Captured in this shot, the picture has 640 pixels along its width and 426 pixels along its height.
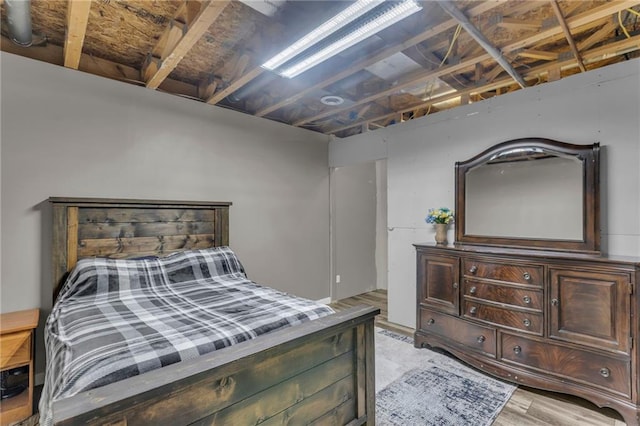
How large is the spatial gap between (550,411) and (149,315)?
2.83m

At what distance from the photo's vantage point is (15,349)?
208cm

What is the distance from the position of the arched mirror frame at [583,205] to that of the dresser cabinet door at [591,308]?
39 cm

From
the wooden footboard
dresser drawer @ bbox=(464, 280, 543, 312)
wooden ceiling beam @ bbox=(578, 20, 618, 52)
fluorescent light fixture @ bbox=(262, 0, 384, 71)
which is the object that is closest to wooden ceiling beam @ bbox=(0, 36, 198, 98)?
fluorescent light fixture @ bbox=(262, 0, 384, 71)

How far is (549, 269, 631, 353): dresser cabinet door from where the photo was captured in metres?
1.98

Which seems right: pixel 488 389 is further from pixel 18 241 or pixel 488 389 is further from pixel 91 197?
pixel 18 241

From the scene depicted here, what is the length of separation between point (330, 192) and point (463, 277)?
255 centimetres

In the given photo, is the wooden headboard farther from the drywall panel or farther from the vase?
the vase

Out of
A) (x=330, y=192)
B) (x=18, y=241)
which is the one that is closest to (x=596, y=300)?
(x=330, y=192)

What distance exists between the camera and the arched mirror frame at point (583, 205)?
2367 mm

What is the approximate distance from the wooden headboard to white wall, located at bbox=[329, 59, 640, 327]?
2.16 m

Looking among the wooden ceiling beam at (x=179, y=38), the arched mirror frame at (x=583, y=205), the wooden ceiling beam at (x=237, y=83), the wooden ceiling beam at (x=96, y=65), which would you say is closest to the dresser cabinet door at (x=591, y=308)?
the arched mirror frame at (x=583, y=205)

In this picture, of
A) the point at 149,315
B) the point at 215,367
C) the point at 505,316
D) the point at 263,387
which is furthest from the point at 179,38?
the point at 505,316

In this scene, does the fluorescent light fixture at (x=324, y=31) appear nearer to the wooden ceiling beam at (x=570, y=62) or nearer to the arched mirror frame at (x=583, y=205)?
the wooden ceiling beam at (x=570, y=62)

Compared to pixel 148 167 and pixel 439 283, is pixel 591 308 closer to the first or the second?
pixel 439 283
